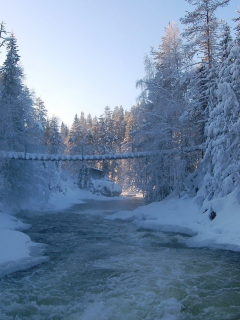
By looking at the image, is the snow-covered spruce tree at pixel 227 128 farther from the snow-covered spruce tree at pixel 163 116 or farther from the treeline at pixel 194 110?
the snow-covered spruce tree at pixel 163 116

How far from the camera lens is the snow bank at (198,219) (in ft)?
33.8

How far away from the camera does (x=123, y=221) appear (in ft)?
55.7

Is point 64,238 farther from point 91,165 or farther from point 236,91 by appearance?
point 91,165

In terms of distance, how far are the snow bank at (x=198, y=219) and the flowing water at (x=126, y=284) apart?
2.43 ft

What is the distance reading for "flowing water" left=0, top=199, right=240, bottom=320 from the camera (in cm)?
541

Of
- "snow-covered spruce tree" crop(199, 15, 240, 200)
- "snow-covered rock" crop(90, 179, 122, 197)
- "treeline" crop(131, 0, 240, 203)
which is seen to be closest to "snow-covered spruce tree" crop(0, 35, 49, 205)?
"treeline" crop(131, 0, 240, 203)

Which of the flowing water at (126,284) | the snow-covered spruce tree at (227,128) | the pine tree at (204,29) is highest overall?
the pine tree at (204,29)

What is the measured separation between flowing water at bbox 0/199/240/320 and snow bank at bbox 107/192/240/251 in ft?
2.43

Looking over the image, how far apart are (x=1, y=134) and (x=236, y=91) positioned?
12.8 m

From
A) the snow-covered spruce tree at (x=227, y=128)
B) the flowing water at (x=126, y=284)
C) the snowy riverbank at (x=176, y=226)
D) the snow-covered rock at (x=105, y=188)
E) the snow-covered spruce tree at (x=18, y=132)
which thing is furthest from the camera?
the snow-covered rock at (x=105, y=188)

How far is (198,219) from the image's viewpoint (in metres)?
13.3

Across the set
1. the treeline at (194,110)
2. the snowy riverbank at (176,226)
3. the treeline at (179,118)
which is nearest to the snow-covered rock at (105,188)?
the treeline at (179,118)

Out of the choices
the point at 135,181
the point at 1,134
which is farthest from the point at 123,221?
the point at 1,134

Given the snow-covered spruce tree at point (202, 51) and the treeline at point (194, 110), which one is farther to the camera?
the snow-covered spruce tree at point (202, 51)
